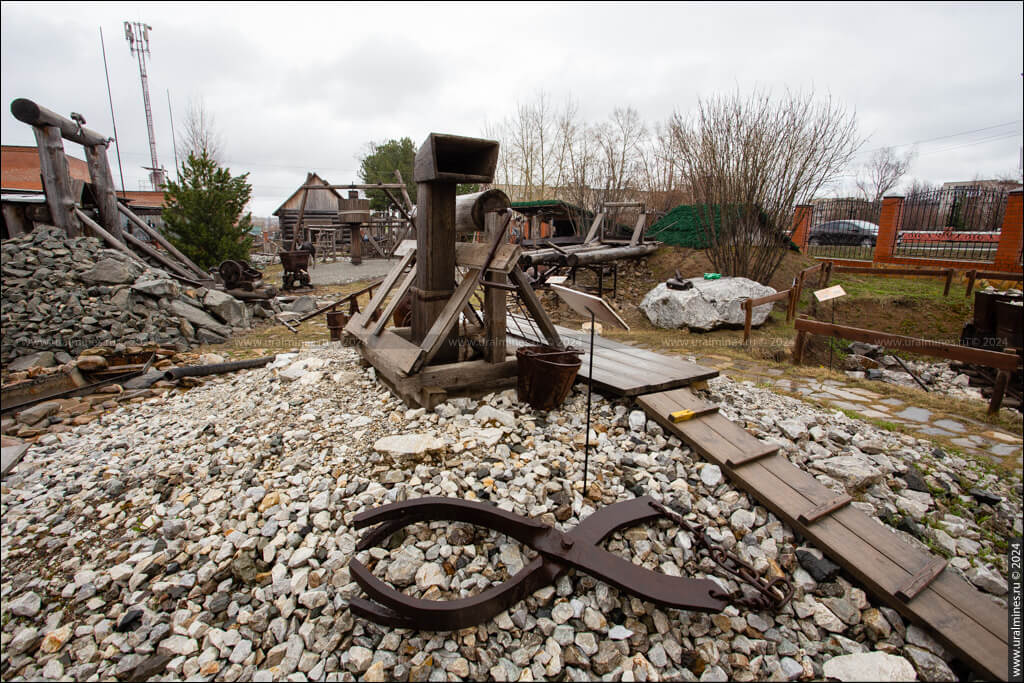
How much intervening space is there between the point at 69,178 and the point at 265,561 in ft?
40.0

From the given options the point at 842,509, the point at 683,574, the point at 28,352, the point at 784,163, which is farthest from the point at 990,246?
the point at 28,352

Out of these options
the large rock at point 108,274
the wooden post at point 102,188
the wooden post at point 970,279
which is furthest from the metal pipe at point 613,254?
the wooden post at point 102,188

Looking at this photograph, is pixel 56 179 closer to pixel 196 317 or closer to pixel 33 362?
pixel 196 317

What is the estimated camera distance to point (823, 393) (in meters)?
5.32

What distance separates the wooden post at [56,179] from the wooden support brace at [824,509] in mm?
13598

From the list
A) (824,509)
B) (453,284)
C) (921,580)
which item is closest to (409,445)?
(453,284)

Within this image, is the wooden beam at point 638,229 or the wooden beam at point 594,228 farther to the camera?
the wooden beam at point 594,228

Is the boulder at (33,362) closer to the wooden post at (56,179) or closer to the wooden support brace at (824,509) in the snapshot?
the wooden post at (56,179)

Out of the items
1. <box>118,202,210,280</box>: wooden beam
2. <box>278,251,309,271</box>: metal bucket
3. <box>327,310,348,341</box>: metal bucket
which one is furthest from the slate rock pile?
<box>278,251,309,271</box>: metal bucket

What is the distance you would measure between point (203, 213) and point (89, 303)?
588 cm

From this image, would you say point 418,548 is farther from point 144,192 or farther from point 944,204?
point 144,192

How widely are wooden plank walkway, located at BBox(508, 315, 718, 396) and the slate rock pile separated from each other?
686 centimetres

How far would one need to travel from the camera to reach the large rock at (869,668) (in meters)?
1.98

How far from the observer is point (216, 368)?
6.56 m
